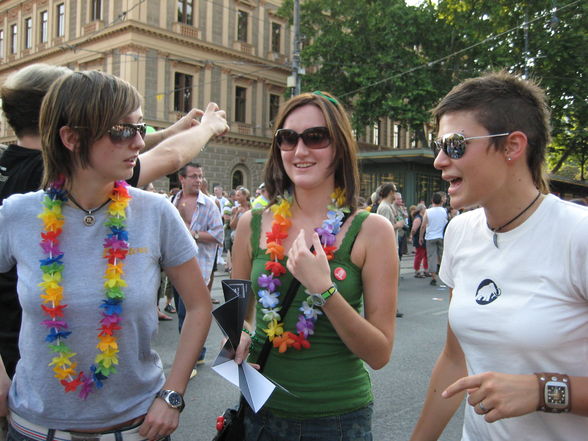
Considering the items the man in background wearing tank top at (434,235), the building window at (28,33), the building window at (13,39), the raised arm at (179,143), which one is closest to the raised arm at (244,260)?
the raised arm at (179,143)

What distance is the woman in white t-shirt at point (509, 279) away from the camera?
1477mm

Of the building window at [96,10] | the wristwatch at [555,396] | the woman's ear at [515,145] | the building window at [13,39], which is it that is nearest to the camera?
the wristwatch at [555,396]

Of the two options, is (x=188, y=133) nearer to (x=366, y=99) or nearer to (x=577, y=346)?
(x=577, y=346)

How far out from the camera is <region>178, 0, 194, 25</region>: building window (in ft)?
93.7

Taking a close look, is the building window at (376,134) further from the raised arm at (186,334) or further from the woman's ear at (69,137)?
the woman's ear at (69,137)

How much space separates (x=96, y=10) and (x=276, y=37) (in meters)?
11.0

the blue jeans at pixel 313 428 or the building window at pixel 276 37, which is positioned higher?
the building window at pixel 276 37

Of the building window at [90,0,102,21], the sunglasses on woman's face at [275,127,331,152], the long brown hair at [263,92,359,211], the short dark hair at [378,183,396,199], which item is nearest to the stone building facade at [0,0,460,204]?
the building window at [90,0,102,21]

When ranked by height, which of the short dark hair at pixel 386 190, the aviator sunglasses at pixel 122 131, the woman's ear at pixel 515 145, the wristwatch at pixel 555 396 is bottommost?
the wristwatch at pixel 555 396

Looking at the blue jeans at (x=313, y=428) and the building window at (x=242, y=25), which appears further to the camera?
the building window at (x=242, y=25)

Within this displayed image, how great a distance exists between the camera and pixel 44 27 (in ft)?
104

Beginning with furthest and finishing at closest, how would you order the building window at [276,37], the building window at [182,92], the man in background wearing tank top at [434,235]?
the building window at [276,37] < the building window at [182,92] < the man in background wearing tank top at [434,235]

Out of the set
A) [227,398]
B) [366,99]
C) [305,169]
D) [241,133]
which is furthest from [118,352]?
[241,133]

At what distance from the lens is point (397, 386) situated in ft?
16.1
